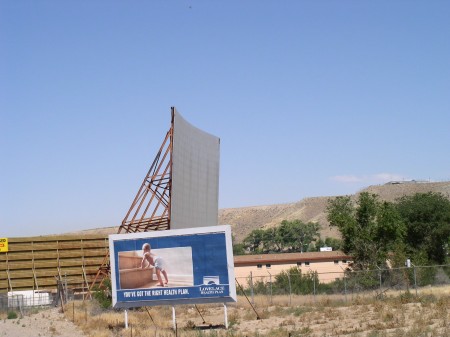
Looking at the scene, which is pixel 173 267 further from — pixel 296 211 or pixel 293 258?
pixel 296 211

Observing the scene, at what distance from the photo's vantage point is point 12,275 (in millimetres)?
55312

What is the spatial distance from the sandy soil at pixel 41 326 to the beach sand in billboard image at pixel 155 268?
137 inches

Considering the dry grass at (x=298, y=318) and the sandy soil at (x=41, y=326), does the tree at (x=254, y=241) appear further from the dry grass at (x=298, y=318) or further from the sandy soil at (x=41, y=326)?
the sandy soil at (x=41, y=326)

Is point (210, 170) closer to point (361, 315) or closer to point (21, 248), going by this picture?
point (21, 248)

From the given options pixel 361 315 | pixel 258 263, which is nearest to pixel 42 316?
pixel 361 315

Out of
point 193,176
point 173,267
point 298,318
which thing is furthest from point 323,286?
point 173,267

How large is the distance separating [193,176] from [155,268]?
18972 mm

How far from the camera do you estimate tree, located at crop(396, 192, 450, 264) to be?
72.5 m

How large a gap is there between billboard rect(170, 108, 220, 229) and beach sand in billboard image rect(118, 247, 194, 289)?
12.8 m

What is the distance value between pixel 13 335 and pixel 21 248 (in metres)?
22.6

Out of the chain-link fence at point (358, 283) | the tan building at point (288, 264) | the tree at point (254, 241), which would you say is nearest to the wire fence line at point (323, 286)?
the chain-link fence at point (358, 283)

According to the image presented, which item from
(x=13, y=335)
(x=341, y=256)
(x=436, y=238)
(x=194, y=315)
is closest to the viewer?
(x=13, y=335)

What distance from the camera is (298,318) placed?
113 feet

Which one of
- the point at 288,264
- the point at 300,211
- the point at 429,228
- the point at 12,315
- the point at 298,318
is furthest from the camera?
the point at 300,211
